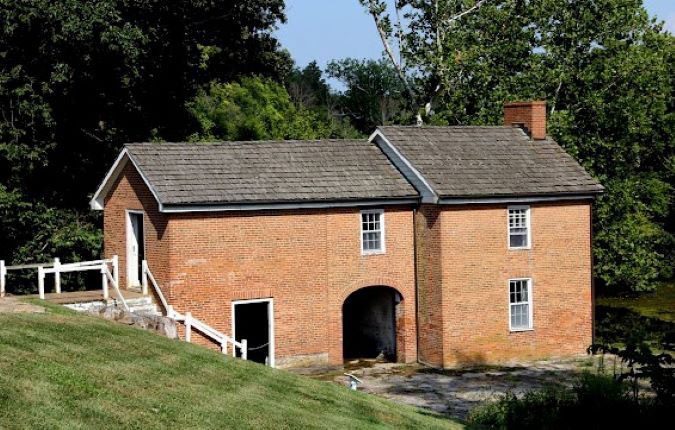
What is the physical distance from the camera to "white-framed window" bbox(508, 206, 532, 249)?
3456cm

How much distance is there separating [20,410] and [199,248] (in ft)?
53.4

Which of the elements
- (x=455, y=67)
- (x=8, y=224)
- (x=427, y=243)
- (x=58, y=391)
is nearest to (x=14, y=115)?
(x=8, y=224)

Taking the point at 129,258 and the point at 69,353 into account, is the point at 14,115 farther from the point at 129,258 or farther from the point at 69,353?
the point at 69,353

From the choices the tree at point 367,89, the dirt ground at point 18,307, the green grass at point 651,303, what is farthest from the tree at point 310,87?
the dirt ground at point 18,307

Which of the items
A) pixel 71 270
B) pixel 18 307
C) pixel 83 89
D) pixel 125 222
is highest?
pixel 83 89

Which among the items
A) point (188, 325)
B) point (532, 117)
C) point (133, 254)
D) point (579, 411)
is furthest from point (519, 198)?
point (579, 411)

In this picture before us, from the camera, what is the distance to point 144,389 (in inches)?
698

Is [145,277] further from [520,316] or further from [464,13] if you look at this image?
[464,13]

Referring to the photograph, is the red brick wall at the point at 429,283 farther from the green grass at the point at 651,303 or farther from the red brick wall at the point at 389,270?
the green grass at the point at 651,303

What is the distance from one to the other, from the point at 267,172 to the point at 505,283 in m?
8.32

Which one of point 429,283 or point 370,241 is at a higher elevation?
point 370,241

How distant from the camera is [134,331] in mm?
23625

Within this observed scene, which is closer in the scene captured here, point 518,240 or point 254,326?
point 254,326

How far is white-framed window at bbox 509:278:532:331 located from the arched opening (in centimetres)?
366
